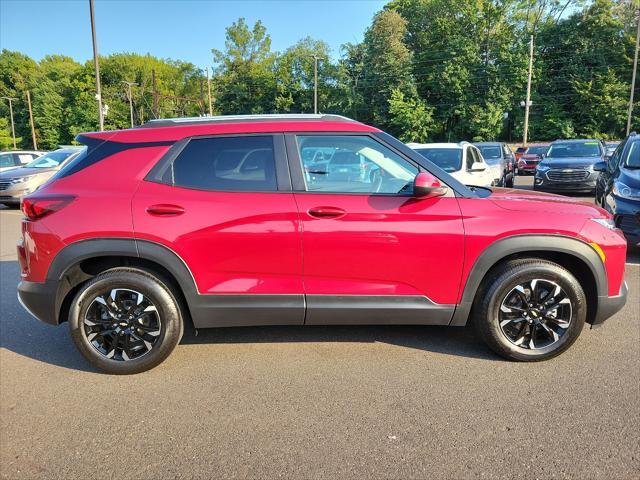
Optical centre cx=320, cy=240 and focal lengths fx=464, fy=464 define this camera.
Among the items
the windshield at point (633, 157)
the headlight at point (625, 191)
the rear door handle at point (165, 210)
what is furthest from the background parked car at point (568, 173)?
the rear door handle at point (165, 210)

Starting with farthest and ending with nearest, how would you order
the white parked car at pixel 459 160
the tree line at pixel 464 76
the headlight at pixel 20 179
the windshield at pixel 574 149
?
the tree line at pixel 464 76 < the windshield at pixel 574 149 < the headlight at pixel 20 179 < the white parked car at pixel 459 160

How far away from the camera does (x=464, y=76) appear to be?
48344mm

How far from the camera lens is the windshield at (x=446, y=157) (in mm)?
9472

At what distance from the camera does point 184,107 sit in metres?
74.4

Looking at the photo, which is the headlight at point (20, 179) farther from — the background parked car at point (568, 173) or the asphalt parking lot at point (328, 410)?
the background parked car at point (568, 173)

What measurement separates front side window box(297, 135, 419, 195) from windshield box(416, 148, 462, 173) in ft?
20.7

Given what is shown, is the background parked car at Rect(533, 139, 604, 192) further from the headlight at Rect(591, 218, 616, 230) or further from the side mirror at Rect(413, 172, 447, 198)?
the side mirror at Rect(413, 172, 447, 198)

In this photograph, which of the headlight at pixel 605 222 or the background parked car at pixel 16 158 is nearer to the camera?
the headlight at pixel 605 222

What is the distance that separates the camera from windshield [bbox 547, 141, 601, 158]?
14.8 meters

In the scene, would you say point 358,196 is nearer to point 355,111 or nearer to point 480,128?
point 480,128

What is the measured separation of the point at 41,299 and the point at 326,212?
212cm

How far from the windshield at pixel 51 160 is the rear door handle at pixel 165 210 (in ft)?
39.7

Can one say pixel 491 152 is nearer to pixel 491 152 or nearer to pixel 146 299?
pixel 491 152

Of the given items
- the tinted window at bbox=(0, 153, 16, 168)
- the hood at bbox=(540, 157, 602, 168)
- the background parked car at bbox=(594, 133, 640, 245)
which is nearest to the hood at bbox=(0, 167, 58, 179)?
the tinted window at bbox=(0, 153, 16, 168)
